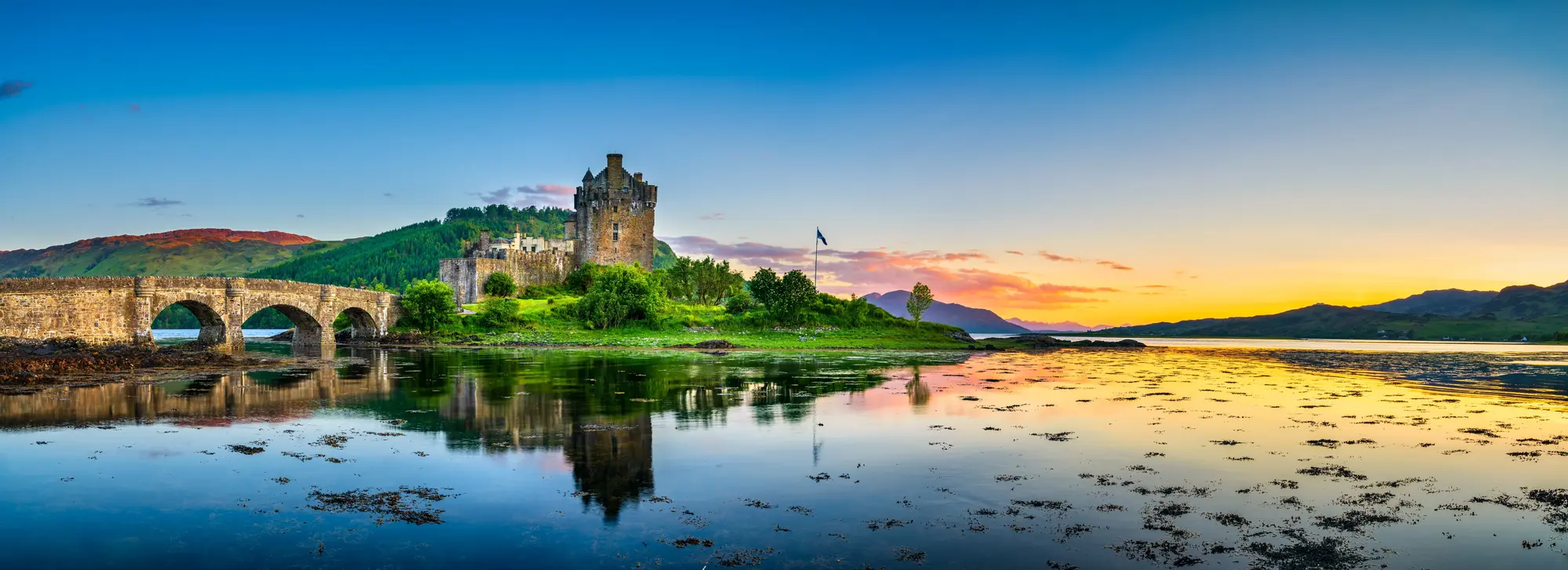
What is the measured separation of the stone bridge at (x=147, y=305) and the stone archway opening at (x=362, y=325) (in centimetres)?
398

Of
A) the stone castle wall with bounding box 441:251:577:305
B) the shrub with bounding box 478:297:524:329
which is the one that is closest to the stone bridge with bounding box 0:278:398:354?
the shrub with bounding box 478:297:524:329

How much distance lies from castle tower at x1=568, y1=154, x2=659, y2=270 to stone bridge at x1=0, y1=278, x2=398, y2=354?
139 ft

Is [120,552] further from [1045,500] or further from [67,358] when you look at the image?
[67,358]

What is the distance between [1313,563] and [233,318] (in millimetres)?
71042

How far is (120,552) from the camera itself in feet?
36.6

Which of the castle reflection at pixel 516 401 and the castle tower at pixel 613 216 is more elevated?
the castle tower at pixel 613 216

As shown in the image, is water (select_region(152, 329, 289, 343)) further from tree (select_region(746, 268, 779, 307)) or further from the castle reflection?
tree (select_region(746, 268, 779, 307))

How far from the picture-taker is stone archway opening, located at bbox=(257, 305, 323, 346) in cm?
7450

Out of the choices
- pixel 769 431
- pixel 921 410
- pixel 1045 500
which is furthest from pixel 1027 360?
pixel 1045 500

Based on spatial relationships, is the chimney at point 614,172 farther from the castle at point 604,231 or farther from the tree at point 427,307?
the tree at point 427,307

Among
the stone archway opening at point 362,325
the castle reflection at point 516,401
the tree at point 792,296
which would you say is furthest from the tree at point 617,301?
the castle reflection at point 516,401

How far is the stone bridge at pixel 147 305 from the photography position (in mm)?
47469

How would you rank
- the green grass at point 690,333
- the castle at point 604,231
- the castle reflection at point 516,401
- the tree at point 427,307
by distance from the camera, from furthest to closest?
the castle at point 604,231
the tree at point 427,307
the green grass at point 690,333
the castle reflection at point 516,401

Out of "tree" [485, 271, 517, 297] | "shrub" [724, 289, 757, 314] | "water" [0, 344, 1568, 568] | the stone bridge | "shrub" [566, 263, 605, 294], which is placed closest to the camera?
"water" [0, 344, 1568, 568]
